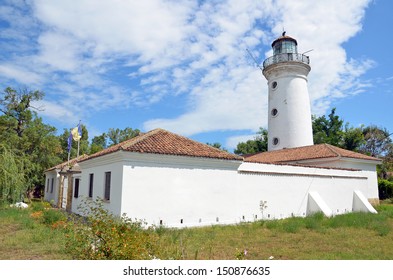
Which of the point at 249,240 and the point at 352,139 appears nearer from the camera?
the point at 249,240

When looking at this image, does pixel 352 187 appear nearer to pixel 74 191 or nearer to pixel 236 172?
pixel 236 172

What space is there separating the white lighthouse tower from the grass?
1120 centimetres

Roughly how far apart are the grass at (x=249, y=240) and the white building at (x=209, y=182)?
4.68 ft

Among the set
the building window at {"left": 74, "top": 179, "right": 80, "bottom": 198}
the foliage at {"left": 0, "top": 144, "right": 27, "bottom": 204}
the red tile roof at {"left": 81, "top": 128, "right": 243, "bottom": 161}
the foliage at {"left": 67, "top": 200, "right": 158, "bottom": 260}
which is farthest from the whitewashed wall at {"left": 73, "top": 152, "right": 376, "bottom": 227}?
the foliage at {"left": 67, "top": 200, "right": 158, "bottom": 260}

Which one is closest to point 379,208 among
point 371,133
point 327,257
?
point 327,257

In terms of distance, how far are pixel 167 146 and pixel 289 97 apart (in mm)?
14712

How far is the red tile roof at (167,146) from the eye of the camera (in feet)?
42.1

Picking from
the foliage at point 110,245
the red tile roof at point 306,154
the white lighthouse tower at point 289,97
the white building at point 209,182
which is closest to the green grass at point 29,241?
the foliage at point 110,245

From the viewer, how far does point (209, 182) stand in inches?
560

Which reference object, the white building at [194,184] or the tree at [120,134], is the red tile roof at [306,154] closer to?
the white building at [194,184]

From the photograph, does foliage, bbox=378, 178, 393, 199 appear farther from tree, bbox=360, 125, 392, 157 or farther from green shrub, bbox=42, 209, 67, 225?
green shrub, bbox=42, 209, 67, 225

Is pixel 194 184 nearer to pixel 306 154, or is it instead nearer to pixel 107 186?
pixel 107 186

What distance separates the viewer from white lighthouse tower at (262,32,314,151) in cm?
2503

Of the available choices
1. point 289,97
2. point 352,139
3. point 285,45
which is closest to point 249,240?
point 289,97
